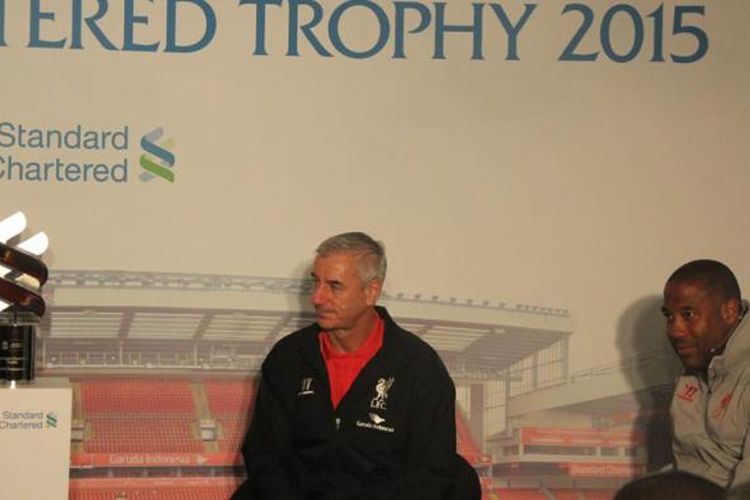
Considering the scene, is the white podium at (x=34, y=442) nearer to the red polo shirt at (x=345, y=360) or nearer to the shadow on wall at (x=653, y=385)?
the red polo shirt at (x=345, y=360)

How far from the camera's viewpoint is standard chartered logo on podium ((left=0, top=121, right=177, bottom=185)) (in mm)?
4148

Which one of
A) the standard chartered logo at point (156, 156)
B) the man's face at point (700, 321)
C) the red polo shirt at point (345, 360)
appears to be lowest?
the red polo shirt at point (345, 360)

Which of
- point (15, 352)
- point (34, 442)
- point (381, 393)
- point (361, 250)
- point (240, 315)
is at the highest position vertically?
point (361, 250)

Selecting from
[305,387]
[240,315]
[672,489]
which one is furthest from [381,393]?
[672,489]

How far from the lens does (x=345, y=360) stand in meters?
3.80

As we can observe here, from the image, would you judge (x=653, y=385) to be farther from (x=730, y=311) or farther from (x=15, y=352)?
(x=15, y=352)

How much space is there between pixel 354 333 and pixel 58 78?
50.7 inches

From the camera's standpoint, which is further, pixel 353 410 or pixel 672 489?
pixel 353 410

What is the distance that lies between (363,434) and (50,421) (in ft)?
2.79

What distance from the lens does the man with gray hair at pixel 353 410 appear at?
365cm

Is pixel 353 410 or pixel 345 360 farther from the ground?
pixel 345 360

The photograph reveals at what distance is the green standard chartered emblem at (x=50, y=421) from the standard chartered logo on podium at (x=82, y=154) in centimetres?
95

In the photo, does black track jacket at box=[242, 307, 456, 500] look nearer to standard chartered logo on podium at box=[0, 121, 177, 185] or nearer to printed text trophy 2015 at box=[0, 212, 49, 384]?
printed text trophy 2015 at box=[0, 212, 49, 384]

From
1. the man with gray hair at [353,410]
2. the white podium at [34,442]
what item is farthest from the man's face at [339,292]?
the white podium at [34,442]
